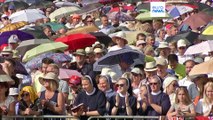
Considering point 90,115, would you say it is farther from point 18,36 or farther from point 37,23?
point 37,23

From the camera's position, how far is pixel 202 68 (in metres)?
18.0

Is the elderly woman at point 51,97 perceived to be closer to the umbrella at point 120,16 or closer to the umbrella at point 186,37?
the umbrella at point 186,37

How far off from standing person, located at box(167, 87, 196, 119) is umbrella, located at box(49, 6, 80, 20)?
47.4ft

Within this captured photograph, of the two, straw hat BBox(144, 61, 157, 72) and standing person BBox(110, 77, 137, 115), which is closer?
standing person BBox(110, 77, 137, 115)

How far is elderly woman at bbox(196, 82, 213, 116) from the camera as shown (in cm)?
1605

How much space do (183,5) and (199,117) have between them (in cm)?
1430

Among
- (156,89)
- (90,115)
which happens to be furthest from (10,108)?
(156,89)

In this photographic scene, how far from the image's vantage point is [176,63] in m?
19.7

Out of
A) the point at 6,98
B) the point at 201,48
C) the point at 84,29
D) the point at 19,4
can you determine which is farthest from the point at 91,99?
the point at 19,4

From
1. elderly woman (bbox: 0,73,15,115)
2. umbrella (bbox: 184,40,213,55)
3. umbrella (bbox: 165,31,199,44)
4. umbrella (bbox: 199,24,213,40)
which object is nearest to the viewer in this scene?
elderly woman (bbox: 0,73,15,115)

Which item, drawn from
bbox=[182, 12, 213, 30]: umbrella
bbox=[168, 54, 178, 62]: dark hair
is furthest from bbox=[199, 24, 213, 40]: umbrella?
bbox=[182, 12, 213, 30]: umbrella

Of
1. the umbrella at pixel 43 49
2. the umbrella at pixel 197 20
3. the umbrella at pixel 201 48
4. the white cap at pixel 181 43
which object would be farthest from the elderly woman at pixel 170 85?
the umbrella at pixel 197 20

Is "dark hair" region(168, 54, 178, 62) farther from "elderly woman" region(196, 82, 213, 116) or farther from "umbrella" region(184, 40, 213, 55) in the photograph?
"elderly woman" region(196, 82, 213, 116)

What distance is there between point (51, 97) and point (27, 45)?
5.82 metres
